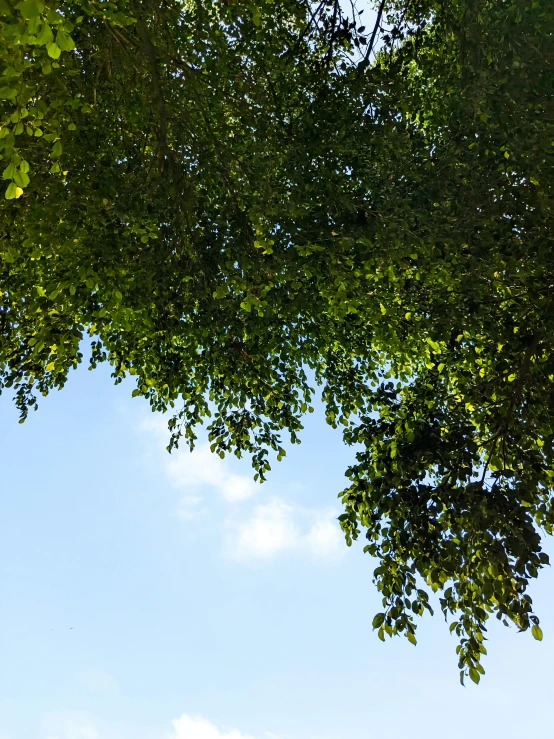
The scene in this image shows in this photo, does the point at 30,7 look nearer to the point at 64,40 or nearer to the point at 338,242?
the point at 64,40

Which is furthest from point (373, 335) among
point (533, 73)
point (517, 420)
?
point (533, 73)

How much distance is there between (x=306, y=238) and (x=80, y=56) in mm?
4143

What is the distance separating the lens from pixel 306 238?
283 inches

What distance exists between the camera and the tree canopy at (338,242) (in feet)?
17.6

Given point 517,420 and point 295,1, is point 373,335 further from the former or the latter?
point 295,1

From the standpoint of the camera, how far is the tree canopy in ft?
17.6

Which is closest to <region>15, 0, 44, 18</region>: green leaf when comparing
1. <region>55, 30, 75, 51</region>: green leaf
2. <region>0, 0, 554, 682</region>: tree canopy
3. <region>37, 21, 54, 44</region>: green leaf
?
<region>37, 21, 54, 44</region>: green leaf

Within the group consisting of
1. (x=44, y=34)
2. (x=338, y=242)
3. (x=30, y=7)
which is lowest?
(x=30, y=7)

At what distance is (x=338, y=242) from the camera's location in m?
6.75

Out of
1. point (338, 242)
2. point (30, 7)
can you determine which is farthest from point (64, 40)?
point (338, 242)

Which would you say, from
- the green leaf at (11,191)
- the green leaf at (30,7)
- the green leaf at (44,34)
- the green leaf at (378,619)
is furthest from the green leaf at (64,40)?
the green leaf at (378,619)

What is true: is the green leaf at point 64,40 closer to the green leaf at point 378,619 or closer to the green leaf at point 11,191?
the green leaf at point 11,191

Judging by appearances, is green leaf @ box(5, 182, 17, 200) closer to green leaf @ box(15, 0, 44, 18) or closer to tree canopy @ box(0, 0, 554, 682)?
tree canopy @ box(0, 0, 554, 682)

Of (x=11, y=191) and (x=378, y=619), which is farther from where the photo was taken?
(x=378, y=619)
